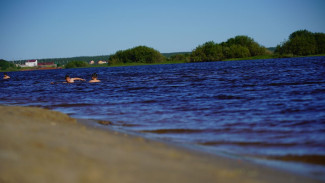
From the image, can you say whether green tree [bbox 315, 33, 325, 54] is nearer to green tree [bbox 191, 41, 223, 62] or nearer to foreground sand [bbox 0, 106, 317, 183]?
green tree [bbox 191, 41, 223, 62]

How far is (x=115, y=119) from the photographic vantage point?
9352 mm

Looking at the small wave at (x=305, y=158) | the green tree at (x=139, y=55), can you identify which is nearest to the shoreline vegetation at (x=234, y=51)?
the green tree at (x=139, y=55)

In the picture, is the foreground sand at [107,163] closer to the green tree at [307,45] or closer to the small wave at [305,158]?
the small wave at [305,158]

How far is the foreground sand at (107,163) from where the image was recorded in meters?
3.70

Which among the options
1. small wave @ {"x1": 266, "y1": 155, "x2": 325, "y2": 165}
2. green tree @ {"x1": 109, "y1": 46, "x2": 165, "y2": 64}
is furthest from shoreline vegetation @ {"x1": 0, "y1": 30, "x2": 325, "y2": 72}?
small wave @ {"x1": 266, "y1": 155, "x2": 325, "y2": 165}

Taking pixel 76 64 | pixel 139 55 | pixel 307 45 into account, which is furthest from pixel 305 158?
pixel 76 64

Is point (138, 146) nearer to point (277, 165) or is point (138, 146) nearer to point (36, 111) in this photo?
point (277, 165)

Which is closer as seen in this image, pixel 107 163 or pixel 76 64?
pixel 107 163

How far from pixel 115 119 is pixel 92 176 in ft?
18.6

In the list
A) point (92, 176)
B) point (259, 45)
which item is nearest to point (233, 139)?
point (92, 176)

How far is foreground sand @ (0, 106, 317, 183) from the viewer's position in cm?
370

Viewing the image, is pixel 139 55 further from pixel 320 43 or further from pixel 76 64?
pixel 320 43

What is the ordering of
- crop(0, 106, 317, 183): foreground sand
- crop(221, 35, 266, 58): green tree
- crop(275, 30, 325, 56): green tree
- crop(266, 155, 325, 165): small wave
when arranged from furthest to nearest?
1. crop(221, 35, 266, 58): green tree
2. crop(275, 30, 325, 56): green tree
3. crop(266, 155, 325, 165): small wave
4. crop(0, 106, 317, 183): foreground sand

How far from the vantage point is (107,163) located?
417cm
